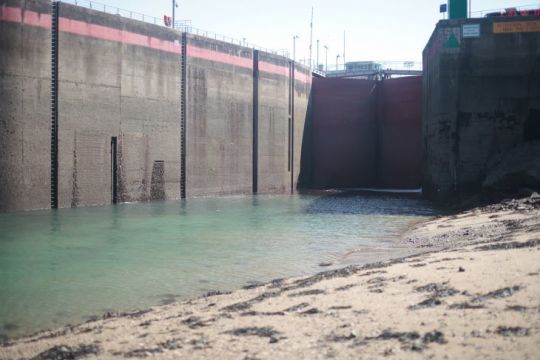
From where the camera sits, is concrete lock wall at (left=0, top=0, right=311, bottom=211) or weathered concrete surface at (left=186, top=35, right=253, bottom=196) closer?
concrete lock wall at (left=0, top=0, right=311, bottom=211)

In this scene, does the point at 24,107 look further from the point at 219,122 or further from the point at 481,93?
the point at 481,93

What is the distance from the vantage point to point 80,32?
878 inches

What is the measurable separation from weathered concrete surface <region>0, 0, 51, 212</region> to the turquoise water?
1016mm

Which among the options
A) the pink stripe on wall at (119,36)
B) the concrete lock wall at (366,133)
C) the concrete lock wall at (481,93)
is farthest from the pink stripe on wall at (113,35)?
the concrete lock wall at (366,133)

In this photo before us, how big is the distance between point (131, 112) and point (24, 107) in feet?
16.8

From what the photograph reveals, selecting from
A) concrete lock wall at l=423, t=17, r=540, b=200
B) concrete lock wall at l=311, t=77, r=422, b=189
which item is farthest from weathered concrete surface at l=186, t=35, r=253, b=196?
concrete lock wall at l=423, t=17, r=540, b=200

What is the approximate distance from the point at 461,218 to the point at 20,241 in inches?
491

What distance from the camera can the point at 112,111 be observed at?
23.5 m

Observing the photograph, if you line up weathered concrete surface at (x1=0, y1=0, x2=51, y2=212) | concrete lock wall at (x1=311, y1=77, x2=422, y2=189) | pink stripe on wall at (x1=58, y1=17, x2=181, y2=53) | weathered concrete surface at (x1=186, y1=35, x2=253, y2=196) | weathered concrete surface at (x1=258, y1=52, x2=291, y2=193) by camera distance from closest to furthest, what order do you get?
weathered concrete surface at (x1=0, y1=0, x2=51, y2=212) < pink stripe on wall at (x1=58, y1=17, x2=181, y2=53) < weathered concrete surface at (x1=186, y1=35, x2=253, y2=196) < weathered concrete surface at (x1=258, y1=52, x2=291, y2=193) < concrete lock wall at (x1=311, y1=77, x2=422, y2=189)

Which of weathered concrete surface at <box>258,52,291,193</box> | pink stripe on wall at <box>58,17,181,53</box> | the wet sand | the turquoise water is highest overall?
pink stripe on wall at <box>58,17,181,53</box>

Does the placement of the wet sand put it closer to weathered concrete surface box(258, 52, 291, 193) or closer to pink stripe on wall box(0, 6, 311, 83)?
pink stripe on wall box(0, 6, 311, 83)

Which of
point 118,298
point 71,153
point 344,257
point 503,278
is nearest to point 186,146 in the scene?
point 71,153

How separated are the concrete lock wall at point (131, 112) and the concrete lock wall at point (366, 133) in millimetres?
2504

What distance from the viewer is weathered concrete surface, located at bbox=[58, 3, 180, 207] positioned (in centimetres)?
2175
